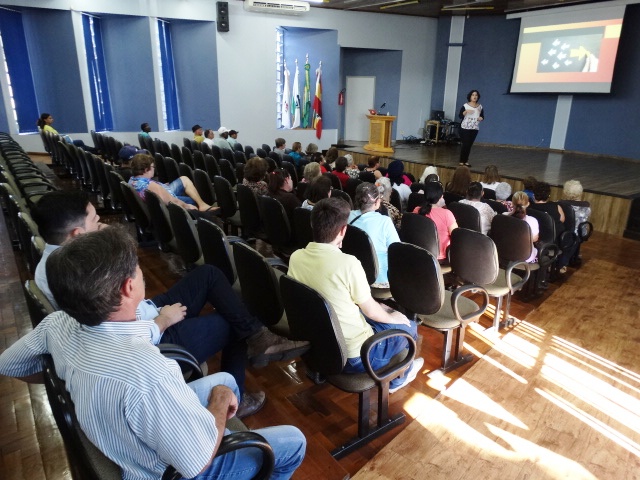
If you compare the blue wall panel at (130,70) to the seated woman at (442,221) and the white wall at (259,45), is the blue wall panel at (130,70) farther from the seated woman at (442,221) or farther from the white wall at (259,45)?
the seated woman at (442,221)

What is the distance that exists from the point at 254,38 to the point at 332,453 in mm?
11149

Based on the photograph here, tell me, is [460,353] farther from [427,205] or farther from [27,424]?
[27,424]

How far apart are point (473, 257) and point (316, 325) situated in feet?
5.24

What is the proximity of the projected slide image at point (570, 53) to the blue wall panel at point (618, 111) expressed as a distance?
20.9 inches

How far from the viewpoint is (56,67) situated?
33.2 ft

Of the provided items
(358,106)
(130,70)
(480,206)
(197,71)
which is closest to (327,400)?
(480,206)

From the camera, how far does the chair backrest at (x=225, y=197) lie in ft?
14.8

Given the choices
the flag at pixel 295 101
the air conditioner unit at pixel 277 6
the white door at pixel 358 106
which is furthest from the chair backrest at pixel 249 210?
the white door at pixel 358 106

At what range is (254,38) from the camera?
1111 centimetres

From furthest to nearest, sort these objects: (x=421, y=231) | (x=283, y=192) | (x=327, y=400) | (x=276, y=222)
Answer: (x=283, y=192)
(x=276, y=222)
(x=421, y=231)
(x=327, y=400)

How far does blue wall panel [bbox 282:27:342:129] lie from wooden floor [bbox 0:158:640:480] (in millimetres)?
9911

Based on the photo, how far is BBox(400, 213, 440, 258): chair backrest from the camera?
3.27m

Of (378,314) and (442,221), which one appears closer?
(378,314)

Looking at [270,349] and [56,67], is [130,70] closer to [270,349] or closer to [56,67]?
[56,67]
